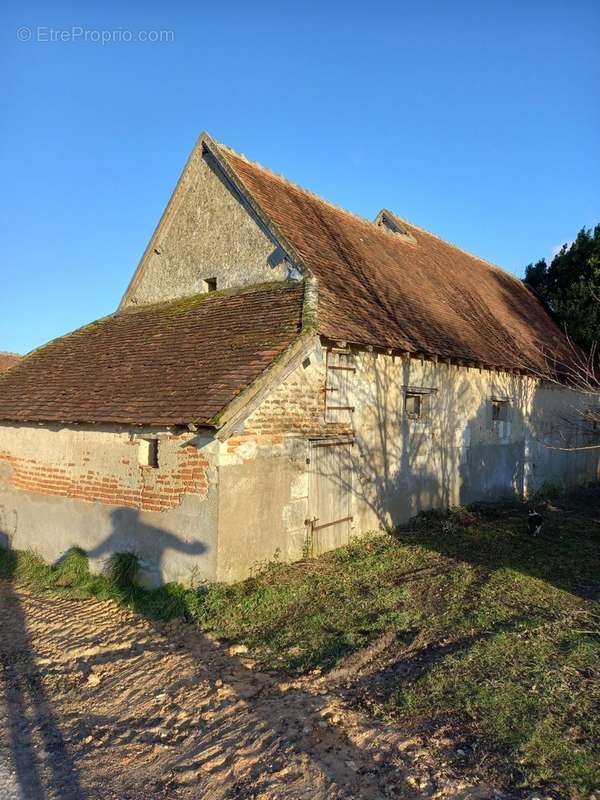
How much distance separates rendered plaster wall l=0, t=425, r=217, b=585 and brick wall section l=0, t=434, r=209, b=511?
1 cm

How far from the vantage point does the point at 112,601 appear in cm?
790

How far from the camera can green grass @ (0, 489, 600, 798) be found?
437 centimetres

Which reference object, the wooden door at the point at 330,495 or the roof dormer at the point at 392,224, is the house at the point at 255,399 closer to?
the wooden door at the point at 330,495

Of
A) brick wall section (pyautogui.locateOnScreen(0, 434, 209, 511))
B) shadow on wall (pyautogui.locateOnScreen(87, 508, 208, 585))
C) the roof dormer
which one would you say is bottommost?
shadow on wall (pyautogui.locateOnScreen(87, 508, 208, 585))

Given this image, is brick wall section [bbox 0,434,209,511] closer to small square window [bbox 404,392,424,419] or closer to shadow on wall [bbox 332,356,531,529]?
shadow on wall [bbox 332,356,531,529]

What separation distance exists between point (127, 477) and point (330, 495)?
130 inches

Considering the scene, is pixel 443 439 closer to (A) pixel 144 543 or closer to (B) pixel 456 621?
(B) pixel 456 621

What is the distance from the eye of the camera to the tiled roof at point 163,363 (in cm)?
812

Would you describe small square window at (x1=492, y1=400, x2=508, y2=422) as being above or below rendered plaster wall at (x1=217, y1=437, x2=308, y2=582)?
above

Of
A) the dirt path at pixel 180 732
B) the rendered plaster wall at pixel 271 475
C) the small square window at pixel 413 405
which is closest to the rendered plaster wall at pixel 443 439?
the small square window at pixel 413 405

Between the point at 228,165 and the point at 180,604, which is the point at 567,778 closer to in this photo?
the point at 180,604

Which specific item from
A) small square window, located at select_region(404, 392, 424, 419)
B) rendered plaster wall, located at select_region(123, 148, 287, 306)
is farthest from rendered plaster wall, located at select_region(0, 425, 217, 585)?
small square window, located at select_region(404, 392, 424, 419)

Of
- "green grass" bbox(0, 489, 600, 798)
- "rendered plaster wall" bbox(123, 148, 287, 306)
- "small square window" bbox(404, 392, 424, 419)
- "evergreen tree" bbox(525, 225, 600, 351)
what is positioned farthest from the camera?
"evergreen tree" bbox(525, 225, 600, 351)

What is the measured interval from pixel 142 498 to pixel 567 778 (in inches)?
245
